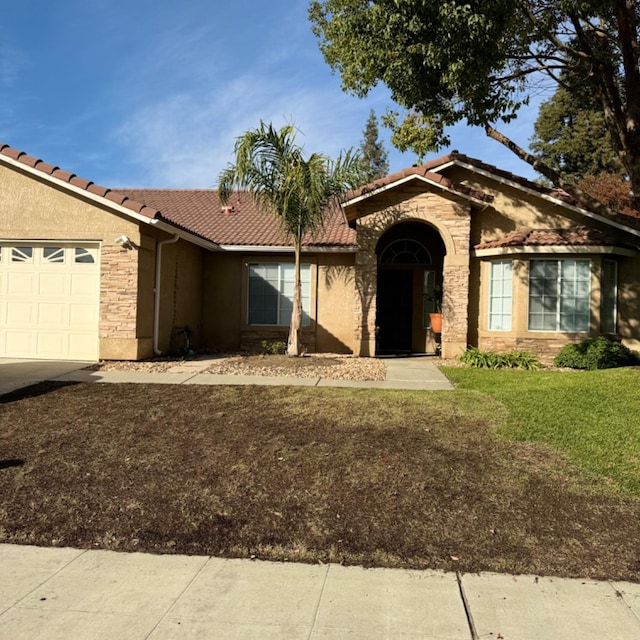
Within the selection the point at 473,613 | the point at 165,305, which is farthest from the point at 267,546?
the point at 165,305

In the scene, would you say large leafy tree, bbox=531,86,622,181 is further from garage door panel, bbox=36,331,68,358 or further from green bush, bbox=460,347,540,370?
garage door panel, bbox=36,331,68,358

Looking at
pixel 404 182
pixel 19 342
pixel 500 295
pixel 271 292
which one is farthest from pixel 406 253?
pixel 19 342

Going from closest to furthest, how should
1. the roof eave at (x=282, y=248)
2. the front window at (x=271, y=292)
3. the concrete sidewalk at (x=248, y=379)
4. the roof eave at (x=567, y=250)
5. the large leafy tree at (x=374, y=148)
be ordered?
the concrete sidewalk at (x=248, y=379), the roof eave at (x=567, y=250), the roof eave at (x=282, y=248), the front window at (x=271, y=292), the large leafy tree at (x=374, y=148)

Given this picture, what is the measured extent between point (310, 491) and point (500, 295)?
984 centimetres

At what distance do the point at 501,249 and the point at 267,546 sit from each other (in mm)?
10676

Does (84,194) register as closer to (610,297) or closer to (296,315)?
(296,315)

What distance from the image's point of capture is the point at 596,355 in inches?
456

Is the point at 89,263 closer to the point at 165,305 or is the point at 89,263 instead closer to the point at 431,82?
the point at 165,305

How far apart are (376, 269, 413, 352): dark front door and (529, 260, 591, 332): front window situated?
3.75m

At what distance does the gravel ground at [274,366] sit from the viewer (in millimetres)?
10320

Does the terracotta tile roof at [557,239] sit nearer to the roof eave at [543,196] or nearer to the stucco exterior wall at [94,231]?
the roof eave at [543,196]

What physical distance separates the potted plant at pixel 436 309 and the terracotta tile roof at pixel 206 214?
277cm

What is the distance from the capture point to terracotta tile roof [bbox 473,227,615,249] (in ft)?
39.7

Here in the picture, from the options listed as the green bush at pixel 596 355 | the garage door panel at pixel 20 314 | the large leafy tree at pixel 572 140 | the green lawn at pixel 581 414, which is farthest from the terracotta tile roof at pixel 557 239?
the large leafy tree at pixel 572 140
